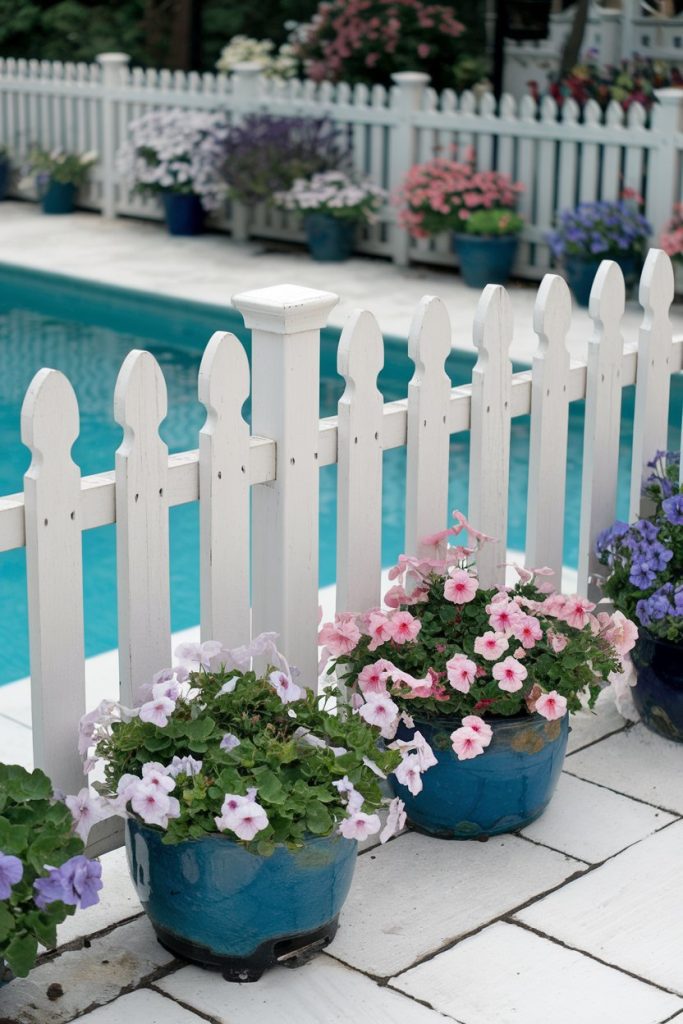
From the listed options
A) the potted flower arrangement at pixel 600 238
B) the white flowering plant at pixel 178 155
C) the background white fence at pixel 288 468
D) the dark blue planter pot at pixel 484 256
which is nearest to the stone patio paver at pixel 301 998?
the background white fence at pixel 288 468

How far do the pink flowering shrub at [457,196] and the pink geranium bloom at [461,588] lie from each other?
679cm

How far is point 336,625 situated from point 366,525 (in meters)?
0.26

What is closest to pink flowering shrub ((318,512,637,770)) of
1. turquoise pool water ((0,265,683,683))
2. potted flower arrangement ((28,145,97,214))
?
turquoise pool water ((0,265,683,683))

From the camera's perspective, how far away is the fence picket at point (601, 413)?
3.45 metres

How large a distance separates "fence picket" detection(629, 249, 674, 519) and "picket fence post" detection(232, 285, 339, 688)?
983 millimetres

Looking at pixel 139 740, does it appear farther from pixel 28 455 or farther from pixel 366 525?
pixel 28 455

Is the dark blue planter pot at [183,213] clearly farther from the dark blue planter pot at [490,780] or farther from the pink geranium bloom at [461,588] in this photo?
the dark blue planter pot at [490,780]

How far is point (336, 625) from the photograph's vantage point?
116 inches

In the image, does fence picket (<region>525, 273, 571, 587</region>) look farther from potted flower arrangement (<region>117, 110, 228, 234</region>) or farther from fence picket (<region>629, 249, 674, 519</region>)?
potted flower arrangement (<region>117, 110, 228, 234</region>)

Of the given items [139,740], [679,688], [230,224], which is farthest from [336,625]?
[230,224]

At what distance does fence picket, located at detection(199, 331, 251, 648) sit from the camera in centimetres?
270

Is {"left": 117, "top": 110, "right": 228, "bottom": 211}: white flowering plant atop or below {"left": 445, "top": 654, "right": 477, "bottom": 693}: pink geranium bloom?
atop

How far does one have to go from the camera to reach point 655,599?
3.22 metres

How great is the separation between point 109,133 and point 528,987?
1047cm
